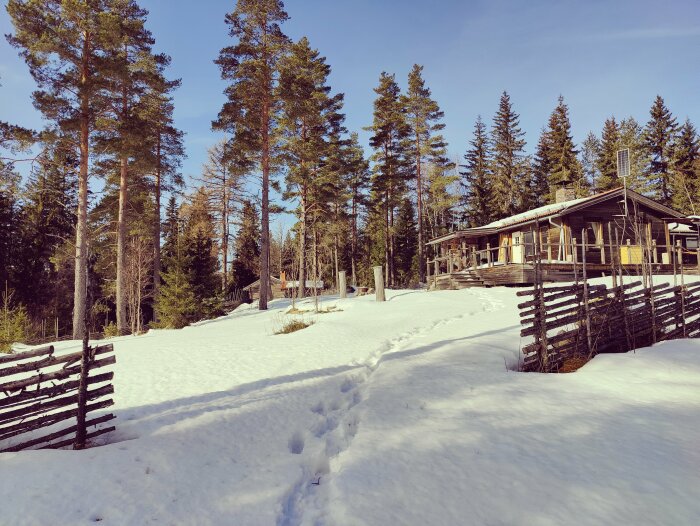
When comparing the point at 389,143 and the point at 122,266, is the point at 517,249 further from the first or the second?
the point at 122,266

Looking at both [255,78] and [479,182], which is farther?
[479,182]

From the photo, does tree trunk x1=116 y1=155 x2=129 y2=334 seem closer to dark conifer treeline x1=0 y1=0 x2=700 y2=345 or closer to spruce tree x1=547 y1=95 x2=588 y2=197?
dark conifer treeline x1=0 y1=0 x2=700 y2=345

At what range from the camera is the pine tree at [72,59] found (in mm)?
13633

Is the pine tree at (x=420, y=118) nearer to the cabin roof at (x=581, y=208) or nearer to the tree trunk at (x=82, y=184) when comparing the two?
the cabin roof at (x=581, y=208)

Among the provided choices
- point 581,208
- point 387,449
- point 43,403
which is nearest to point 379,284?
point 581,208

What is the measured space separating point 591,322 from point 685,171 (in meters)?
40.4

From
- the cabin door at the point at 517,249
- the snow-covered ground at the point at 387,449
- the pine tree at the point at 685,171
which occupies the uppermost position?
the pine tree at the point at 685,171

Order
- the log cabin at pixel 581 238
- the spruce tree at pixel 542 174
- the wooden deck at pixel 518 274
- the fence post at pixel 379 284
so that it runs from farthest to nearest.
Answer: the spruce tree at pixel 542 174, the log cabin at pixel 581 238, the wooden deck at pixel 518 274, the fence post at pixel 379 284

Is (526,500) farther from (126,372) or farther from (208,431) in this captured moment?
(126,372)

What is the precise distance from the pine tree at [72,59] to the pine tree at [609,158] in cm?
4245

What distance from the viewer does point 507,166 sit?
40.5 metres

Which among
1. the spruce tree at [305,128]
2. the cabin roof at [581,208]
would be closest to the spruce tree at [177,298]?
the spruce tree at [305,128]

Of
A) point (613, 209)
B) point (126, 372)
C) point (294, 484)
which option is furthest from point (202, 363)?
point (613, 209)

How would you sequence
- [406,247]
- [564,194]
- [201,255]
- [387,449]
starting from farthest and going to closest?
[406,247] < [201,255] < [564,194] < [387,449]
